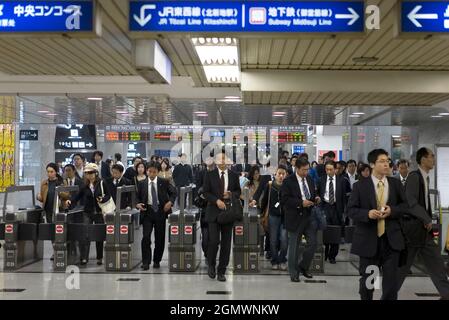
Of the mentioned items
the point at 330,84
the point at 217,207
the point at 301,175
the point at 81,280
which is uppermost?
the point at 330,84

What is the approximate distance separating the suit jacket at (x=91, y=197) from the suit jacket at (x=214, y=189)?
80.6 inches

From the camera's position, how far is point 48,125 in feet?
67.9

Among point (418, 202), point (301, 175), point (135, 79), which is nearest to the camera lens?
point (418, 202)

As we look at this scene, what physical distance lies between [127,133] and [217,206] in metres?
15.7

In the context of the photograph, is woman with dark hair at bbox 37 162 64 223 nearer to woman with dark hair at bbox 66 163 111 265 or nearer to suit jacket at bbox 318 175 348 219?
woman with dark hair at bbox 66 163 111 265

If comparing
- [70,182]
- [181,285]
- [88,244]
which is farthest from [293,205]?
[70,182]

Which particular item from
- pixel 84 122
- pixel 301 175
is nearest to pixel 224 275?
pixel 301 175

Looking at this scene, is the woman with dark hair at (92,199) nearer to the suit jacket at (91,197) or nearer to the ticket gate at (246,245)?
the suit jacket at (91,197)

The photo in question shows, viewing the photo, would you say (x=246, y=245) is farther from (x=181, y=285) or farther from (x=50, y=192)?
(x=50, y=192)

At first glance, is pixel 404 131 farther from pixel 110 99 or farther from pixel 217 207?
pixel 217 207

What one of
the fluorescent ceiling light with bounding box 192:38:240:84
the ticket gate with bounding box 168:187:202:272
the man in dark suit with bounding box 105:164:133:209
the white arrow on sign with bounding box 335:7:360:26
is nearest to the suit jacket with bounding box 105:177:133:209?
the man in dark suit with bounding box 105:164:133:209

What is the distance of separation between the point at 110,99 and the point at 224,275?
635 cm

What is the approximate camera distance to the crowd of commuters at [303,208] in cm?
499

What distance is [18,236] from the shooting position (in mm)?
8281
